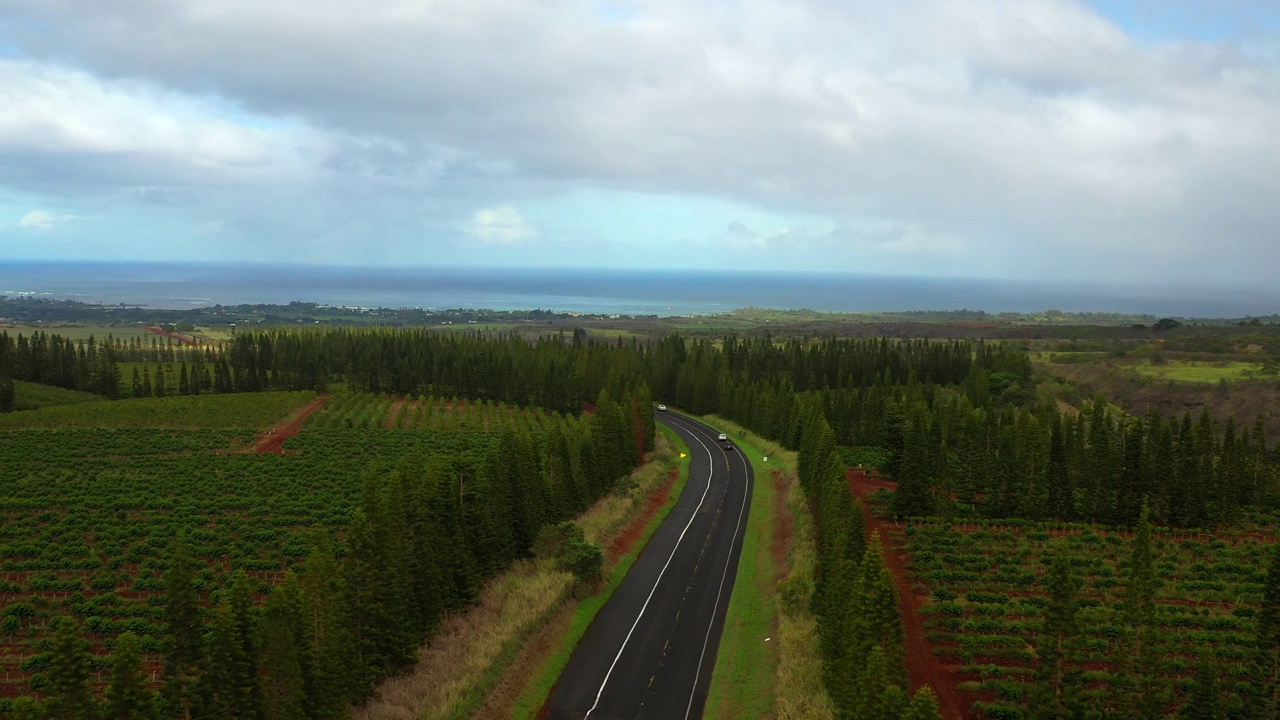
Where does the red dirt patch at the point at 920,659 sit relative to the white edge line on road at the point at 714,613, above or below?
above

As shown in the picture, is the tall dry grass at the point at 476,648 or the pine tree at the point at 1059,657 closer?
the pine tree at the point at 1059,657

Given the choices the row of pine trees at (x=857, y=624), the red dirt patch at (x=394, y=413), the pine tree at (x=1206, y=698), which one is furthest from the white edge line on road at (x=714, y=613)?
the red dirt patch at (x=394, y=413)

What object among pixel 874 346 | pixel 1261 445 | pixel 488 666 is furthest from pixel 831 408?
pixel 488 666

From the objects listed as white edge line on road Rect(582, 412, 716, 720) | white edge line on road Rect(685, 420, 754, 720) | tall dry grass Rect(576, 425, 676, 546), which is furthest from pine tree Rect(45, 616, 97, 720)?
tall dry grass Rect(576, 425, 676, 546)

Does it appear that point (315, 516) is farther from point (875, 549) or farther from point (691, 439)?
point (691, 439)

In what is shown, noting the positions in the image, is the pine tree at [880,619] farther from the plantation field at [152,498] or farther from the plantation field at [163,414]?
the plantation field at [163,414]

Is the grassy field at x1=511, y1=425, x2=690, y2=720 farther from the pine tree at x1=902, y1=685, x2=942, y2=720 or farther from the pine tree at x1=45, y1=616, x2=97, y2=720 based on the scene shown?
the pine tree at x1=902, y1=685, x2=942, y2=720
